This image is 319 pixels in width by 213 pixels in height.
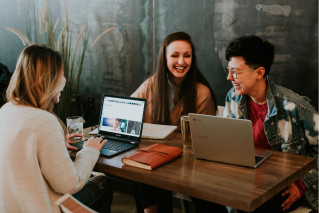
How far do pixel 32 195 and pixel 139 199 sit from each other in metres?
0.82

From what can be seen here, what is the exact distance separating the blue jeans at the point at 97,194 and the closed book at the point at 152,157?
1.05ft

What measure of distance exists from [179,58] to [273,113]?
81 cm

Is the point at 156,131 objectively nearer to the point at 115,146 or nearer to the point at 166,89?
the point at 115,146

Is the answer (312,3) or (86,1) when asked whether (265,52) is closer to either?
(312,3)

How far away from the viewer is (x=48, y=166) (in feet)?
4.92

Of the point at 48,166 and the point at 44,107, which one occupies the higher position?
the point at 44,107

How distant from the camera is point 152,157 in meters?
1.68

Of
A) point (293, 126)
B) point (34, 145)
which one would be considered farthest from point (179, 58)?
point (34, 145)

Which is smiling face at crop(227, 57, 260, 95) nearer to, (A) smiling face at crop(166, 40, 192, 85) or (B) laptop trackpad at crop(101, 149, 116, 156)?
(A) smiling face at crop(166, 40, 192, 85)

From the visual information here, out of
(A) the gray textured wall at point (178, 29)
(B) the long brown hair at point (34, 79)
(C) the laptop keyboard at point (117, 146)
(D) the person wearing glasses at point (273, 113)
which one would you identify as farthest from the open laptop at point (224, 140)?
(A) the gray textured wall at point (178, 29)

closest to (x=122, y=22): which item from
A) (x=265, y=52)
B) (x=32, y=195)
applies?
(x=265, y=52)

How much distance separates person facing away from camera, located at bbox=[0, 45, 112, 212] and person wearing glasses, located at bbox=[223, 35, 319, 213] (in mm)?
920

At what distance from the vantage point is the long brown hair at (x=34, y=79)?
1566 millimetres

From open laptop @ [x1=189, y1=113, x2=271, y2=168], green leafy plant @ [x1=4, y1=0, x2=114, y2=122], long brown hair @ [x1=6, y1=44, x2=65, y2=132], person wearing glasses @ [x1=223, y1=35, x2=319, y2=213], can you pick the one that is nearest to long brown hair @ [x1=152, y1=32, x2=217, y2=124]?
person wearing glasses @ [x1=223, y1=35, x2=319, y2=213]
